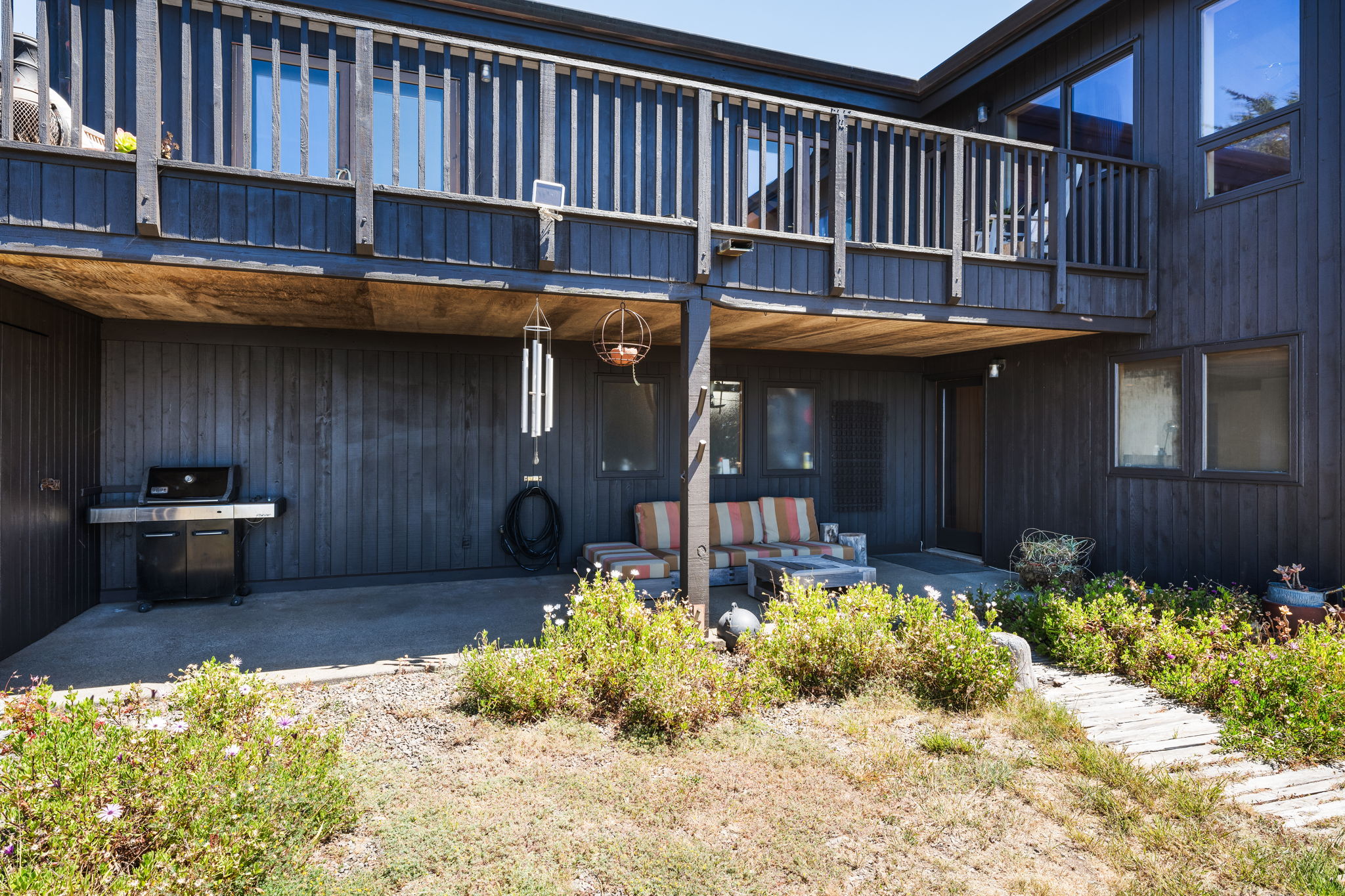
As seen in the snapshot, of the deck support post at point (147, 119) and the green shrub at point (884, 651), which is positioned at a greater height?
the deck support post at point (147, 119)

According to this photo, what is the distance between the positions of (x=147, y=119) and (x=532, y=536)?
4486mm

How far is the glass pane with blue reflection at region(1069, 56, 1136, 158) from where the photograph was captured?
6.16 metres

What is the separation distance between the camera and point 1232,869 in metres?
2.38

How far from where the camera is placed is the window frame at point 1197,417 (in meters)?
4.93

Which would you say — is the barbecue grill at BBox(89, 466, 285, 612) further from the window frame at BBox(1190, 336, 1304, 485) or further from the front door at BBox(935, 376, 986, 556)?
the window frame at BBox(1190, 336, 1304, 485)

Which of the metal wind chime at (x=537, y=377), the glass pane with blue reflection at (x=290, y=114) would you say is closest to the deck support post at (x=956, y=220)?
the metal wind chime at (x=537, y=377)

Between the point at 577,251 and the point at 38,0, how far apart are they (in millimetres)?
2848

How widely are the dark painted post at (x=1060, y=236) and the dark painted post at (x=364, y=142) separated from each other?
15.9 feet

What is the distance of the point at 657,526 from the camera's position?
23.2 ft

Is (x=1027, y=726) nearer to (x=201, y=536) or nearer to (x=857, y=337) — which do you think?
(x=857, y=337)

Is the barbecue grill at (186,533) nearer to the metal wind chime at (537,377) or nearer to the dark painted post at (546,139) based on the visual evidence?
the metal wind chime at (537,377)

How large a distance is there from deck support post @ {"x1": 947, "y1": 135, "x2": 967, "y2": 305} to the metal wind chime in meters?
2.93

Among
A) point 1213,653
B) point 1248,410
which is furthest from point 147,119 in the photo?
point 1248,410

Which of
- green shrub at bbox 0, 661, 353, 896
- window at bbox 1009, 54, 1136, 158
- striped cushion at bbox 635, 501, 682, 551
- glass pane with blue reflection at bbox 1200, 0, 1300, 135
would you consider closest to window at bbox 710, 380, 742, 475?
striped cushion at bbox 635, 501, 682, 551
